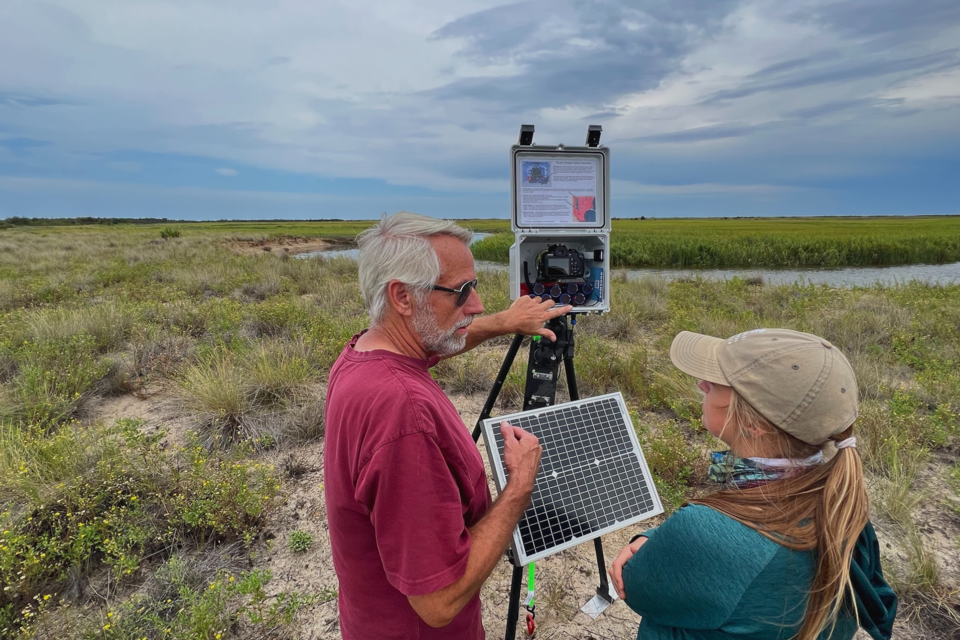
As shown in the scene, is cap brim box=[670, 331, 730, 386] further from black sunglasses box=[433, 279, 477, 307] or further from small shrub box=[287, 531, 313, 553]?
small shrub box=[287, 531, 313, 553]

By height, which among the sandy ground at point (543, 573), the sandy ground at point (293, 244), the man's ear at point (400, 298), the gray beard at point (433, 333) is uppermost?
the sandy ground at point (293, 244)

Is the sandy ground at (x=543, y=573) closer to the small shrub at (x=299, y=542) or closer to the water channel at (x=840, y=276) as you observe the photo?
the small shrub at (x=299, y=542)

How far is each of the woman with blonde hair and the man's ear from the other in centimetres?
89

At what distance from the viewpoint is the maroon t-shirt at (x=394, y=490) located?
1.05 metres

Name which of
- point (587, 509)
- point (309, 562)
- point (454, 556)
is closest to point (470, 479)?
point (454, 556)

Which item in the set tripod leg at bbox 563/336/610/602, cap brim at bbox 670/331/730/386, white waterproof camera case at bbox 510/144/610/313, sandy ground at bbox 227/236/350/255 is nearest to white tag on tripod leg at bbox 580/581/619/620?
tripod leg at bbox 563/336/610/602

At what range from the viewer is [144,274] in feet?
38.5

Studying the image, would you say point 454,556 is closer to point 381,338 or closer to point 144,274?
point 381,338

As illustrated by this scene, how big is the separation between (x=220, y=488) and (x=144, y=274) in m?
11.6

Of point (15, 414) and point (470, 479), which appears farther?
point (15, 414)

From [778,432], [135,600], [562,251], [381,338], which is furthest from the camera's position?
A: [562,251]

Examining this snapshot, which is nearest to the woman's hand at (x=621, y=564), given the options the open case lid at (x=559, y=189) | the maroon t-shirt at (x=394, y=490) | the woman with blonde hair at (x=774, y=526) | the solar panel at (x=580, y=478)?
the woman with blonde hair at (x=774, y=526)

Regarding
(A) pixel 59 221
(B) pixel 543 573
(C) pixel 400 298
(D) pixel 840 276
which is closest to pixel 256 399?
(B) pixel 543 573

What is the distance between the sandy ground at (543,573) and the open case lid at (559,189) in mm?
2052
